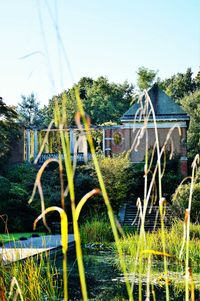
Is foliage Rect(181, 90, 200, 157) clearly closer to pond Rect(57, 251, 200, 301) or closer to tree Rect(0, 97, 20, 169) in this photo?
tree Rect(0, 97, 20, 169)

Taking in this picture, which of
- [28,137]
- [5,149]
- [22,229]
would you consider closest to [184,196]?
[22,229]

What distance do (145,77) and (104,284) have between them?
110 ft

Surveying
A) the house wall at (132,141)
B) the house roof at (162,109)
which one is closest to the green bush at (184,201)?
the house wall at (132,141)

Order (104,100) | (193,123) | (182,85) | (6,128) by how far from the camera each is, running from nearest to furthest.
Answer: (6,128), (193,123), (104,100), (182,85)

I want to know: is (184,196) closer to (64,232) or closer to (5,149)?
(5,149)

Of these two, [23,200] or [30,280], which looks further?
[23,200]

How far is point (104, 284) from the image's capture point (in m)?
8.47

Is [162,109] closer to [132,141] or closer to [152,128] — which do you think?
[152,128]

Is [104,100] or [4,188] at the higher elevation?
[104,100]

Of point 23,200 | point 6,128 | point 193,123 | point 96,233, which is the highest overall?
point 193,123

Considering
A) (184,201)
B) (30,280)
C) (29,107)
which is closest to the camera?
(30,280)

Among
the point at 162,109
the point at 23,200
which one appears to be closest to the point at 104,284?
the point at 23,200

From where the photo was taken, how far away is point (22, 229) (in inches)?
720

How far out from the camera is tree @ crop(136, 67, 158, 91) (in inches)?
1610
